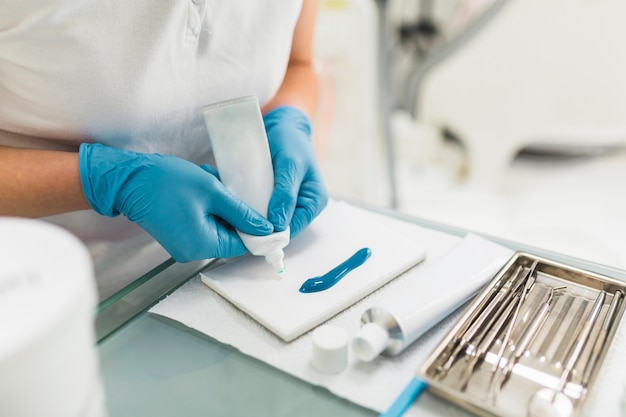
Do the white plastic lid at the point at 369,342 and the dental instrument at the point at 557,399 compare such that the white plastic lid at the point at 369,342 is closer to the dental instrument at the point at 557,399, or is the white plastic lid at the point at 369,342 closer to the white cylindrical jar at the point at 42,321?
the dental instrument at the point at 557,399

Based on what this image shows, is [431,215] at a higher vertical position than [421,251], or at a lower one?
higher

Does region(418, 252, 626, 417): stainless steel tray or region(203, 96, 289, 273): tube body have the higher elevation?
region(418, 252, 626, 417): stainless steel tray

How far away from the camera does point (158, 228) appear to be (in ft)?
2.21

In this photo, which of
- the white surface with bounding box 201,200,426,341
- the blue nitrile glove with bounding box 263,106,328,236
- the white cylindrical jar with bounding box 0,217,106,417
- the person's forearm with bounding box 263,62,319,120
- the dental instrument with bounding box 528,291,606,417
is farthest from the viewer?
the person's forearm with bounding box 263,62,319,120

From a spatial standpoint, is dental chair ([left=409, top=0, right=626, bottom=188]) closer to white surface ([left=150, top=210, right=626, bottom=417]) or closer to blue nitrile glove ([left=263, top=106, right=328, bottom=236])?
blue nitrile glove ([left=263, top=106, right=328, bottom=236])

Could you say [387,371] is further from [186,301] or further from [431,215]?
[431,215]

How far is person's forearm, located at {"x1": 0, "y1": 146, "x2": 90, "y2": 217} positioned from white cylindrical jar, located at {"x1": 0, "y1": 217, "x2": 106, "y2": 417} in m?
0.41

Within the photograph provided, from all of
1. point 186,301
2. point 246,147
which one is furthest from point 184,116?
point 186,301

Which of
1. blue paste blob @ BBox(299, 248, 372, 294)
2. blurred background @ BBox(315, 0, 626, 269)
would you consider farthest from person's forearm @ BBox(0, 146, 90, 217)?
blurred background @ BBox(315, 0, 626, 269)

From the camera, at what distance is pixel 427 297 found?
1.88ft

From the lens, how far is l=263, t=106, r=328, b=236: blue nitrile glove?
706 mm

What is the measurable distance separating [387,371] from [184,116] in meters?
0.45

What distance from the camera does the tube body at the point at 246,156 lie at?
2.17ft

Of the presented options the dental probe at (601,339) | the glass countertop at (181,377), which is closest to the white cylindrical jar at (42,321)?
the glass countertop at (181,377)
